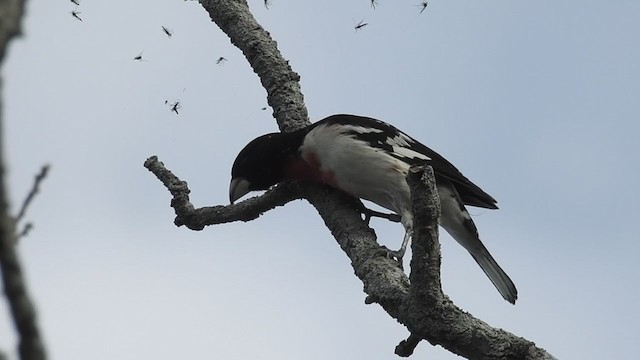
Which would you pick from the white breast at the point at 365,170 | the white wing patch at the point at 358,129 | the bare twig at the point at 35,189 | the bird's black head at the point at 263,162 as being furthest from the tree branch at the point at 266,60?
the bare twig at the point at 35,189

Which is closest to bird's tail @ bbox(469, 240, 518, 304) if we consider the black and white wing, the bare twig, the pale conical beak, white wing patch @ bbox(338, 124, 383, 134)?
the black and white wing

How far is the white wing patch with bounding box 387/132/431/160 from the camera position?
4.74 m

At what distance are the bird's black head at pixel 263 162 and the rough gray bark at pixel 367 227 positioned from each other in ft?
0.52

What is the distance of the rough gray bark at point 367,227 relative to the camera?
2.83m

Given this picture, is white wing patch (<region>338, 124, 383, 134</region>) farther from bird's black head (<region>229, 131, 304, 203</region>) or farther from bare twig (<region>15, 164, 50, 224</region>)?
bare twig (<region>15, 164, 50, 224</region>)

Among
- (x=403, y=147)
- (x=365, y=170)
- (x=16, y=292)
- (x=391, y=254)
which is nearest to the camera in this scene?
(x=16, y=292)

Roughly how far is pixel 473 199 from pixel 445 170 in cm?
33

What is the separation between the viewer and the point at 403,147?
483cm

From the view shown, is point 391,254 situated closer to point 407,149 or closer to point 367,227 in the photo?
point 367,227

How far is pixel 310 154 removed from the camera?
464 centimetres

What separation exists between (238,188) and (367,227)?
1.37 metres

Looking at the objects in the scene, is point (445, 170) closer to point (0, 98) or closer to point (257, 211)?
point (257, 211)

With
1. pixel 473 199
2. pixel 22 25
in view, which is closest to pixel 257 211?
pixel 473 199

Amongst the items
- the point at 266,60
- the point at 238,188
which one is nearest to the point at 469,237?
the point at 238,188
